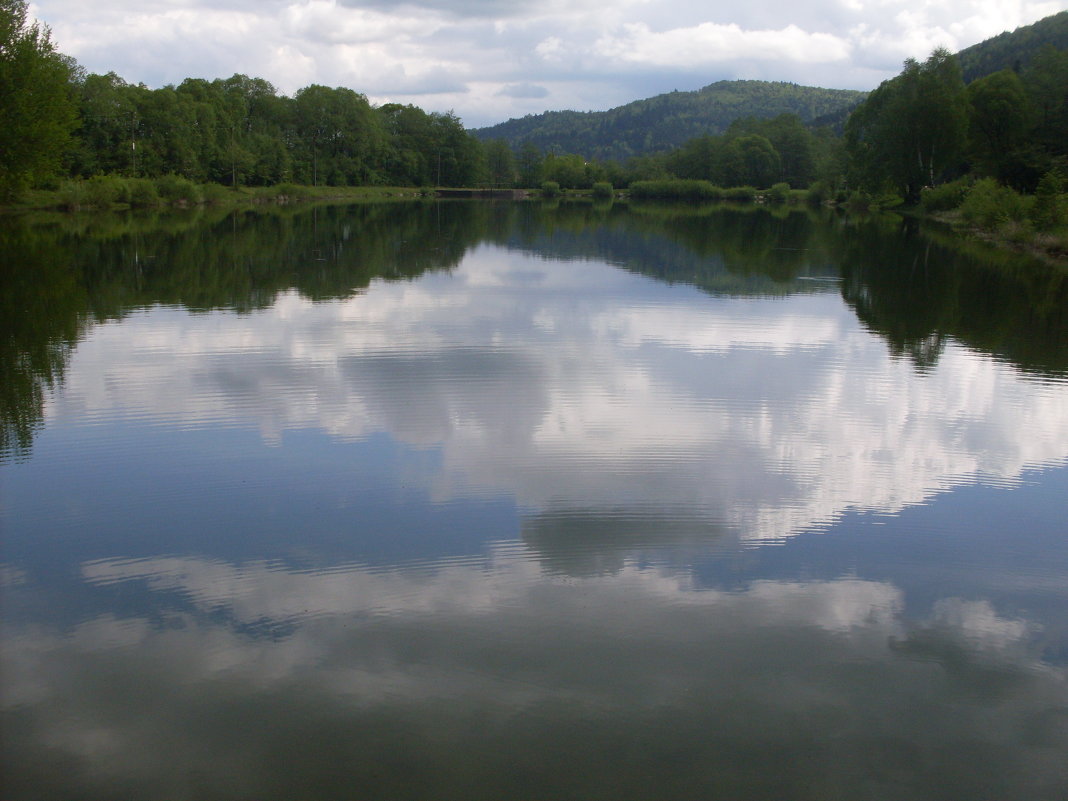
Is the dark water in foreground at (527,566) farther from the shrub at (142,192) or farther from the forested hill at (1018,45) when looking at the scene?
the forested hill at (1018,45)

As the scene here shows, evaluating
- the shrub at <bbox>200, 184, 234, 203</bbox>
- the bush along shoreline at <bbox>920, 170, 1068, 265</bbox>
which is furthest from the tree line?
the bush along shoreline at <bbox>920, 170, 1068, 265</bbox>

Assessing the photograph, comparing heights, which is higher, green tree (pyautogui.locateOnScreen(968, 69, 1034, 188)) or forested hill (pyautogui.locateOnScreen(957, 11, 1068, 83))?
forested hill (pyautogui.locateOnScreen(957, 11, 1068, 83))

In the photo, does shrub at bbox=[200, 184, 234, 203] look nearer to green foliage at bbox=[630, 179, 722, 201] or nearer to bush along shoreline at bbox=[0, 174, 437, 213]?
bush along shoreline at bbox=[0, 174, 437, 213]

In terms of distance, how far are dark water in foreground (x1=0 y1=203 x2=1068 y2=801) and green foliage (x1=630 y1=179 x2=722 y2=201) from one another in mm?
90650

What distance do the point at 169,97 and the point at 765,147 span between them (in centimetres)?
6929

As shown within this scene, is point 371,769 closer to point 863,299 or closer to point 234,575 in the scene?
point 234,575

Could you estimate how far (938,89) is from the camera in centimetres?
5775

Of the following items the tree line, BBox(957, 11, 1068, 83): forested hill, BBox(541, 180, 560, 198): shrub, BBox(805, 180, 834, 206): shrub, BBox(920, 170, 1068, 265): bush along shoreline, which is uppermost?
BBox(957, 11, 1068, 83): forested hill

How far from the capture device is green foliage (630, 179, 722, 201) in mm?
101875

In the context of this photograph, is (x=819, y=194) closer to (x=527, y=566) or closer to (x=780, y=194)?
(x=780, y=194)

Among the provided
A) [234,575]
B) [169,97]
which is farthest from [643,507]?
[169,97]

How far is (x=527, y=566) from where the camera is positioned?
628 cm

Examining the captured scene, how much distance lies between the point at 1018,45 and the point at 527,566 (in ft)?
464

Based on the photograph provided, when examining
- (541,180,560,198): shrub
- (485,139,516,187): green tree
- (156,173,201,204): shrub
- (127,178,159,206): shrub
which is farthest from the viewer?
(485,139,516,187): green tree
